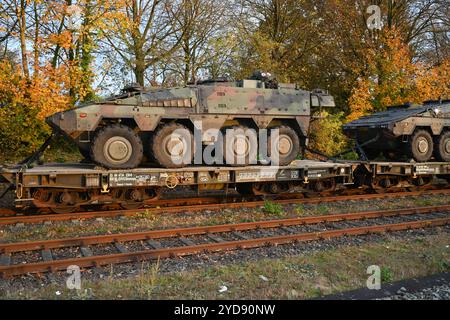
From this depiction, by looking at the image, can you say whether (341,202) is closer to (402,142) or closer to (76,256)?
(402,142)

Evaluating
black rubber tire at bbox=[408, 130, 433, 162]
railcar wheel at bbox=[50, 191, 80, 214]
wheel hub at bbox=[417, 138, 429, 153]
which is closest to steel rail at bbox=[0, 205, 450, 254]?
railcar wheel at bbox=[50, 191, 80, 214]

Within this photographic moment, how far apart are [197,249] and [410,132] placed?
9.16 m

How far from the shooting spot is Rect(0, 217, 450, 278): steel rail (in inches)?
246

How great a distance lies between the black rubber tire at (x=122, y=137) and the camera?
9.74m

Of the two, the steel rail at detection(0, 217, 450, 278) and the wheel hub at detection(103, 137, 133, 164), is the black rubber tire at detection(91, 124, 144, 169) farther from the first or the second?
the steel rail at detection(0, 217, 450, 278)

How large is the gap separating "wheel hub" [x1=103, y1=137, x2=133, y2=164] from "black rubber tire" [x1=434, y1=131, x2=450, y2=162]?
405 inches

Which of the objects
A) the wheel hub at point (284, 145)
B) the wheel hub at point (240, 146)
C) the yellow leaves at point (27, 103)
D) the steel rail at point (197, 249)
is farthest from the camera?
the yellow leaves at point (27, 103)

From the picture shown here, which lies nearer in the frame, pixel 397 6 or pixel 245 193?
pixel 245 193

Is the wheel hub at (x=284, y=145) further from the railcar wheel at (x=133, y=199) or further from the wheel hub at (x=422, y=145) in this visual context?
the wheel hub at (x=422, y=145)

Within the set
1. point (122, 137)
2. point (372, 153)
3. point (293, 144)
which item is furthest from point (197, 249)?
point (372, 153)

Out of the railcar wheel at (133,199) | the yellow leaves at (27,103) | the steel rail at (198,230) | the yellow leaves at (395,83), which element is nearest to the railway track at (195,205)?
the railcar wheel at (133,199)
